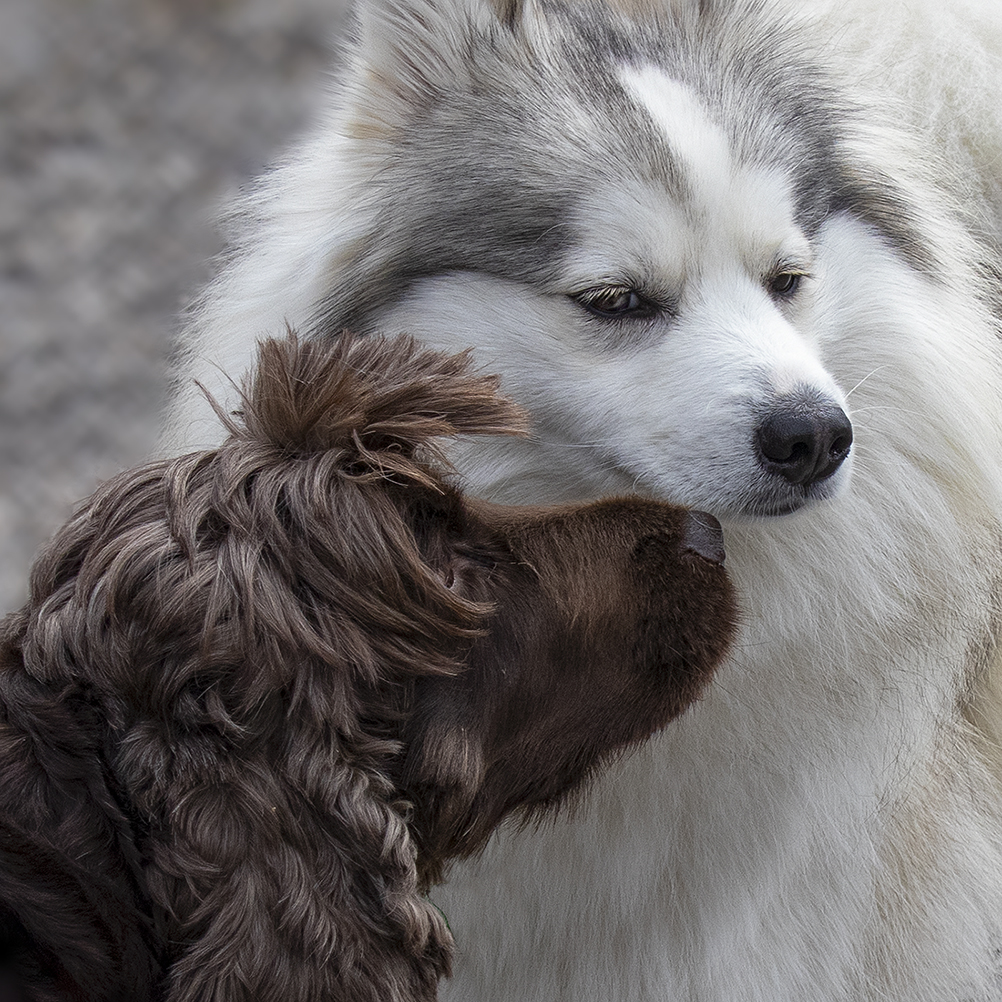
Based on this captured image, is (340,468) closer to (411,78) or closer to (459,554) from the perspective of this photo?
(459,554)

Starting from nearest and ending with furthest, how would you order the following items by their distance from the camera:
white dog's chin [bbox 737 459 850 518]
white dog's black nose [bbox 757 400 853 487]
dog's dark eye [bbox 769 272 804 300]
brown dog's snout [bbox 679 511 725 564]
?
brown dog's snout [bbox 679 511 725 564] < white dog's black nose [bbox 757 400 853 487] < white dog's chin [bbox 737 459 850 518] < dog's dark eye [bbox 769 272 804 300]

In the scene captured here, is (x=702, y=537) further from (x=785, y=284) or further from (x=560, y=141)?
(x=560, y=141)

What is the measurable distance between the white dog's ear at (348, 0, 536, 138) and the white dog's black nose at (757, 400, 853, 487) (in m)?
0.94

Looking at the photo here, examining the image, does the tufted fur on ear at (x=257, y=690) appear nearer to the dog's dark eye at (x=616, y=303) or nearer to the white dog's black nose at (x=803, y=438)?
the dog's dark eye at (x=616, y=303)

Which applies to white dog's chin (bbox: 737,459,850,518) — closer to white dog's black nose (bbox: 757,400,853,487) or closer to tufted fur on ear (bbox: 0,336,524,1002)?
white dog's black nose (bbox: 757,400,853,487)

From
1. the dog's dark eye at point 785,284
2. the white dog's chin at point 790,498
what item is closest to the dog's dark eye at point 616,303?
the dog's dark eye at point 785,284

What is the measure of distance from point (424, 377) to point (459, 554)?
29cm

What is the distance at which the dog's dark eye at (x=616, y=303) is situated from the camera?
240 cm

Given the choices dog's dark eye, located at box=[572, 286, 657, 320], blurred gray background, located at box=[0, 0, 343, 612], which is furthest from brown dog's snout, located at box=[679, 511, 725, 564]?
blurred gray background, located at box=[0, 0, 343, 612]

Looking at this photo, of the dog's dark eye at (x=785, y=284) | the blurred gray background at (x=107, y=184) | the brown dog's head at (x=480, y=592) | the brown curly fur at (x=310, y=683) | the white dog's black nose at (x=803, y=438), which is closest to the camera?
the brown curly fur at (x=310, y=683)

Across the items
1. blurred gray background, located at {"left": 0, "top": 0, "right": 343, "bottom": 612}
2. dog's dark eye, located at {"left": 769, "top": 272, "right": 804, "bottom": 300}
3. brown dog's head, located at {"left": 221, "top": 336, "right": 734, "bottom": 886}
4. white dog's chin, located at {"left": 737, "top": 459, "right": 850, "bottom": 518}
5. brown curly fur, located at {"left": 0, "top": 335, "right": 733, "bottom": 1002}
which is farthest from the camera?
blurred gray background, located at {"left": 0, "top": 0, "right": 343, "bottom": 612}

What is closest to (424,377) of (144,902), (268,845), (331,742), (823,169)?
(331,742)

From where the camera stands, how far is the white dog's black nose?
7.38 feet

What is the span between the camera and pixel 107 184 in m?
6.57
